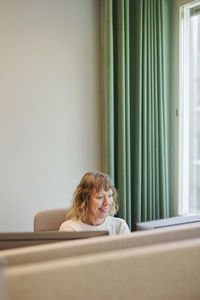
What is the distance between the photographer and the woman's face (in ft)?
6.57

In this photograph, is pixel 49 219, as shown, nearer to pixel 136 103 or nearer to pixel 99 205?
pixel 99 205

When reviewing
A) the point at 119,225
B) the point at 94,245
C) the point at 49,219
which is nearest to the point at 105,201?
the point at 119,225

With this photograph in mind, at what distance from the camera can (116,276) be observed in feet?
2.72

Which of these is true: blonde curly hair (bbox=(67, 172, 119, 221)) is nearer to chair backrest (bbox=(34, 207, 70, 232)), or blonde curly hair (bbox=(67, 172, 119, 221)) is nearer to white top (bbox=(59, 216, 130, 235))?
white top (bbox=(59, 216, 130, 235))

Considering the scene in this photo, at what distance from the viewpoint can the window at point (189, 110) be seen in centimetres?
320

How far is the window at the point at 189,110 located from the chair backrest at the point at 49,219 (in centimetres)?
141

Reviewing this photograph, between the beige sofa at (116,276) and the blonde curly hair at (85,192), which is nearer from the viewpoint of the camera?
the beige sofa at (116,276)

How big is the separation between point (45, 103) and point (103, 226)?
133cm

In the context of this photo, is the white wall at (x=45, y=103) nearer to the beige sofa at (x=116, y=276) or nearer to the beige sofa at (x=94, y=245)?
the beige sofa at (x=94, y=245)

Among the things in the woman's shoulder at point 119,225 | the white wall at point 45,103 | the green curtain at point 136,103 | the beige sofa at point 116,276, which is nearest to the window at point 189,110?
the green curtain at point 136,103

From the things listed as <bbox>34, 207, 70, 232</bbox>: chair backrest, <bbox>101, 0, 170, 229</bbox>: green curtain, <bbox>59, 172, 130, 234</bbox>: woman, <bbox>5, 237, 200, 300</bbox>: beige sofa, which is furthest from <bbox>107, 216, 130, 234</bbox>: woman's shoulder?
<bbox>5, 237, 200, 300</bbox>: beige sofa

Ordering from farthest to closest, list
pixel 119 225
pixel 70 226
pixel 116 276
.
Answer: pixel 119 225 < pixel 70 226 < pixel 116 276

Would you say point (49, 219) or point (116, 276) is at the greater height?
point (116, 276)

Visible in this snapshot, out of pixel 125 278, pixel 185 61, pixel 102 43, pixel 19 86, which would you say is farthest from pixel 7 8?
pixel 125 278
